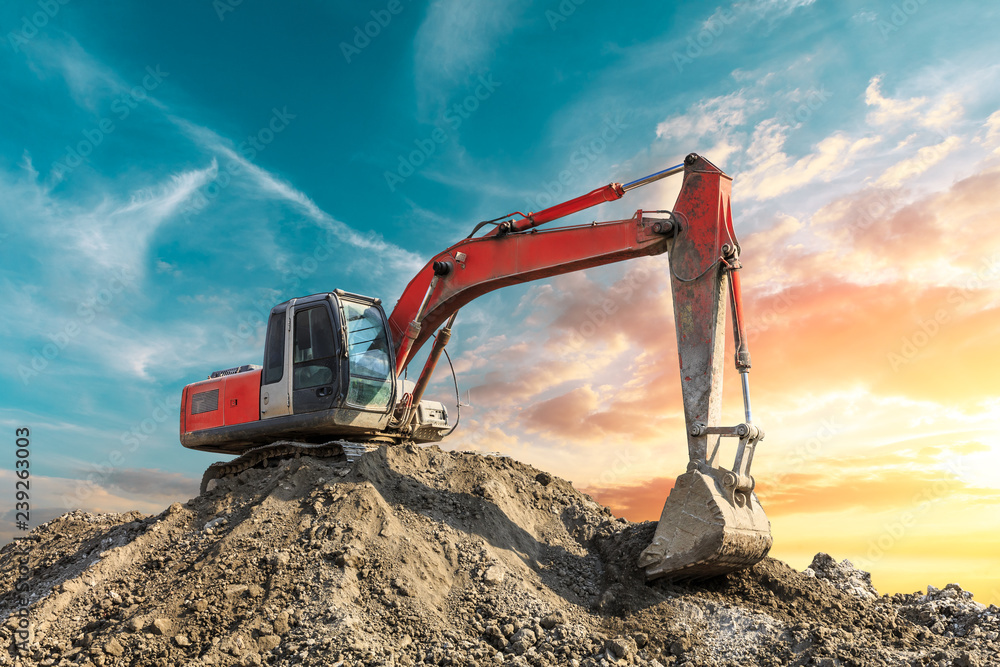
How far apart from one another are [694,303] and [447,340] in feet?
12.0

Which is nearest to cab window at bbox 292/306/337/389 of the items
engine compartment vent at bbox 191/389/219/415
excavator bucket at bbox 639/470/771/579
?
engine compartment vent at bbox 191/389/219/415

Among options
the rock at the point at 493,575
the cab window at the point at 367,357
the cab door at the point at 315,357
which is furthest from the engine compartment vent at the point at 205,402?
the rock at the point at 493,575

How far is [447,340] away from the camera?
10016 millimetres

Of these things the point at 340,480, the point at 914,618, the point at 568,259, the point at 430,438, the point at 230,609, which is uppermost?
the point at 568,259

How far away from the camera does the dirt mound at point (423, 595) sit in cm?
653

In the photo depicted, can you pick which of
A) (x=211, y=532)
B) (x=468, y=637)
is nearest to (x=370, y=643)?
(x=468, y=637)

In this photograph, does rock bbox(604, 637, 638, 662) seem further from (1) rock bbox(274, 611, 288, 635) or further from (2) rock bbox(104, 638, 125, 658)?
(2) rock bbox(104, 638, 125, 658)

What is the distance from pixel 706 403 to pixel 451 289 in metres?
3.88

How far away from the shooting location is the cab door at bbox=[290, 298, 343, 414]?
9.68 m

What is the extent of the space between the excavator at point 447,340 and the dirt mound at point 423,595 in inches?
29.0

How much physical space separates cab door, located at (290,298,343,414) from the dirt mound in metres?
0.86

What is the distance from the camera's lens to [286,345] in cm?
1007

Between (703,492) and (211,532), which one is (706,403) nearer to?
(703,492)

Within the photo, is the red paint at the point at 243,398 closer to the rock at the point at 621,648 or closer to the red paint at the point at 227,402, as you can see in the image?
the red paint at the point at 227,402
